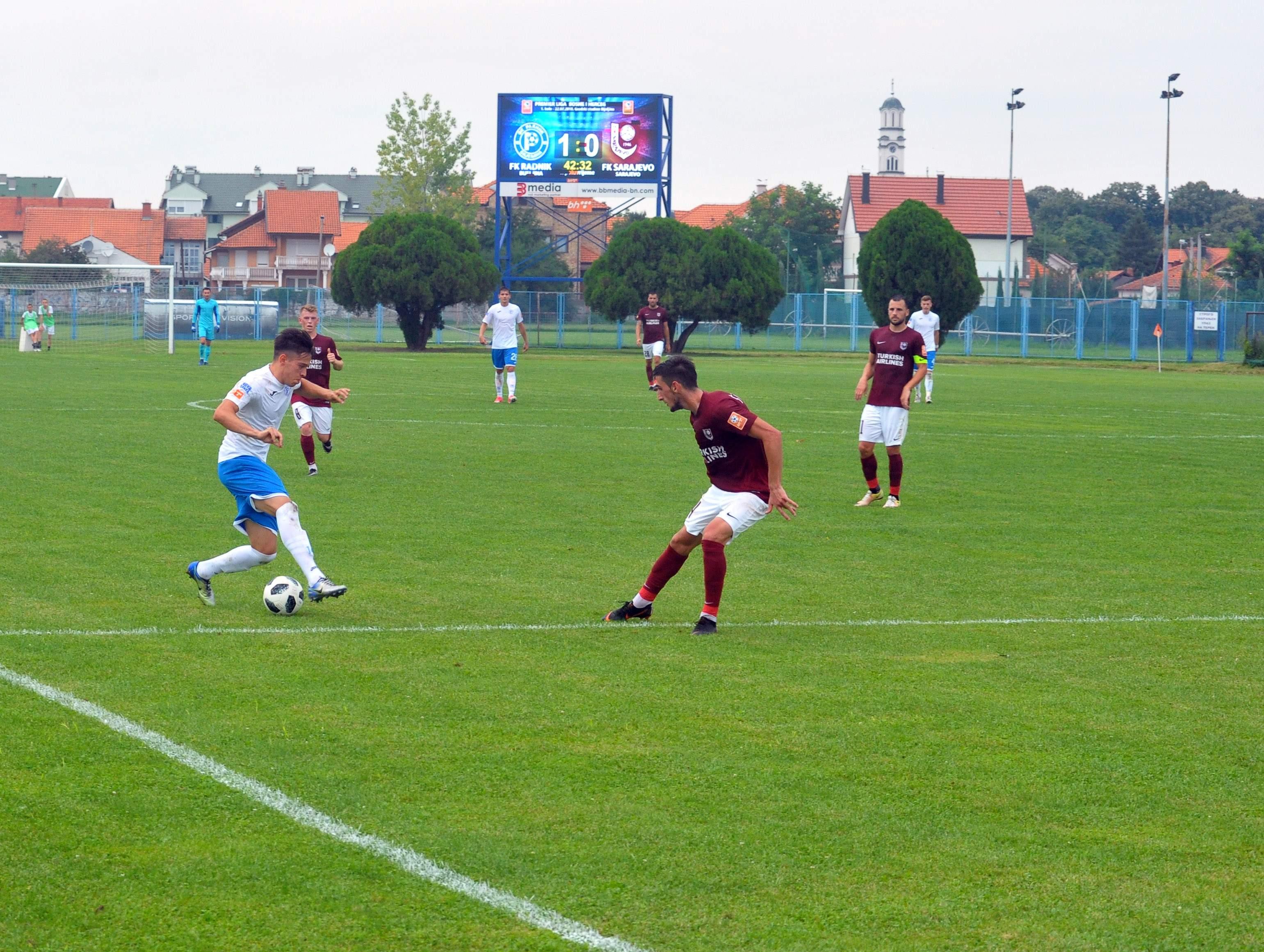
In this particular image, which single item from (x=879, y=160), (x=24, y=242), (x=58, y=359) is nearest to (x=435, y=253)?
(x=58, y=359)

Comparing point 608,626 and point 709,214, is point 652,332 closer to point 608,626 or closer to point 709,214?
point 608,626

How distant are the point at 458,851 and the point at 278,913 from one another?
70 cm

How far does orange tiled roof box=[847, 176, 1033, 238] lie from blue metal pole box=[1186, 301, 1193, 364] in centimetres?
3597

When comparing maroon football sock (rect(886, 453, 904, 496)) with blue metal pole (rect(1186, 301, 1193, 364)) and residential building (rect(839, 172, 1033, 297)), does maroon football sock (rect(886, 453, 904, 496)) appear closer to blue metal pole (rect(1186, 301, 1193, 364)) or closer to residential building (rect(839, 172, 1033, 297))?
blue metal pole (rect(1186, 301, 1193, 364))

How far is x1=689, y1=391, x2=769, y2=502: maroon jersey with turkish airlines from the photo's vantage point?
8.45 m

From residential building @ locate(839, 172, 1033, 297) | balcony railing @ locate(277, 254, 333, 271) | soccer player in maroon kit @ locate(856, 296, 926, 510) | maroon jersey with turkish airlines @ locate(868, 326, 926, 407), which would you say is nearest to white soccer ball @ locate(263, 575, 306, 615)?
soccer player in maroon kit @ locate(856, 296, 926, 510)

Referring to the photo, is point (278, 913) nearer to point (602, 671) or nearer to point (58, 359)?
point (602, 671)

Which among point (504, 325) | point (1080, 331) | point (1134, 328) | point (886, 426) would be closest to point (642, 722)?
point (886, 426)

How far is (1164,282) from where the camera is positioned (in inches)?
2426

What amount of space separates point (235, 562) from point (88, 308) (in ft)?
193

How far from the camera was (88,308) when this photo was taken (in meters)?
63.4

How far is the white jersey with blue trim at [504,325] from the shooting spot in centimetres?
2666

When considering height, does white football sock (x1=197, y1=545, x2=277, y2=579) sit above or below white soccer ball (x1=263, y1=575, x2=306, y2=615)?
above

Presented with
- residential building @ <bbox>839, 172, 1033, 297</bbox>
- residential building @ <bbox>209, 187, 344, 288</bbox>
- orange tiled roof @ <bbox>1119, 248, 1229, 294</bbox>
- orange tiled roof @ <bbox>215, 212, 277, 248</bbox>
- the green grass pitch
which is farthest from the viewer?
orange tiled roof @ <bbox>215, 212, 277, 248</bbox>
